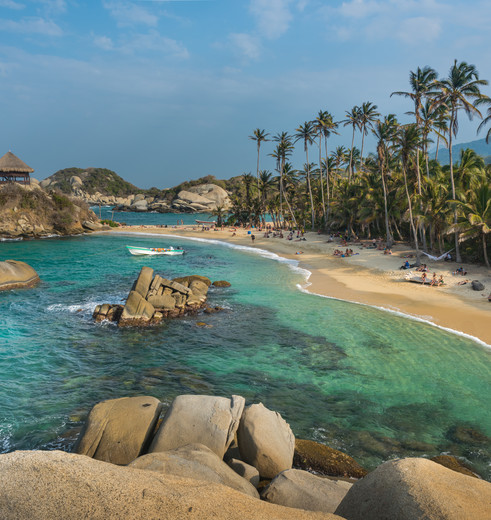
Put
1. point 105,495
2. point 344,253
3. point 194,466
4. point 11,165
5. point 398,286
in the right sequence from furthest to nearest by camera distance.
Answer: point 11,165
point 344,253
point 398,286
point 194,466
point 105,495

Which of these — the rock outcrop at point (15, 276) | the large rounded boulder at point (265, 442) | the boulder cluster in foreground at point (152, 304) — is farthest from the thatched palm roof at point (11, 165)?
the large rounded boulder at point (265, 442)

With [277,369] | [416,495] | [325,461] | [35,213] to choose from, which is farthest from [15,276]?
[35,213]

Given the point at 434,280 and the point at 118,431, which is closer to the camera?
the point at 118,431

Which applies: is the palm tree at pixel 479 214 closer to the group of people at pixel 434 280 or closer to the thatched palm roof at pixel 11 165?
the group of people at pixel 434 280

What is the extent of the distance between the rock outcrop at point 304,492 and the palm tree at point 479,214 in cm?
2971

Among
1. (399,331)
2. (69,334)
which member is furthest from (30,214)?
(399,331)

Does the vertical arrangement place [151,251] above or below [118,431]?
above

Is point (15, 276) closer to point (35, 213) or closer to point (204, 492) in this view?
point (204, 492)

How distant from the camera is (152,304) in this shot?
24.1 meters

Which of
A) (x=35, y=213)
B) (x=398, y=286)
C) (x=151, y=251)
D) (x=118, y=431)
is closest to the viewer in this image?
(x=118, y=431)

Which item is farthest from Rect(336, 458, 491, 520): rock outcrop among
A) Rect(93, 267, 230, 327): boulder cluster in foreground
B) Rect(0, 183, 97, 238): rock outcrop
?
Rect(0, 183, 97, 238): rock outcrop

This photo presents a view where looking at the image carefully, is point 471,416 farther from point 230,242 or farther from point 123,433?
point 230,242

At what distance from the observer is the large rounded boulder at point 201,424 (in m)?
8.91

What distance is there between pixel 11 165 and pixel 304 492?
89.8 m
